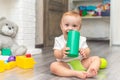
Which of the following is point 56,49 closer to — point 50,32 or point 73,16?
point 73,16

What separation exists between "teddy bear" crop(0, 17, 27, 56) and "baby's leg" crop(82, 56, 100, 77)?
64cm

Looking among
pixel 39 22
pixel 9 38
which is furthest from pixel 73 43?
pixel 39 22

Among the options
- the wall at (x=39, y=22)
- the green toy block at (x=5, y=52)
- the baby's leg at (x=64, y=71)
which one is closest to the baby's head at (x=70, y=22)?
the baby's leg at (x=64, y=71)

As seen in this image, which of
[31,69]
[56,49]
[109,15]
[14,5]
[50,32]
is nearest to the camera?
[56,49]

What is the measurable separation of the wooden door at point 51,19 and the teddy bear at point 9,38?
876 millimetres

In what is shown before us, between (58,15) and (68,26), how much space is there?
2008mm

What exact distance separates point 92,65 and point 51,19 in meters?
1.81

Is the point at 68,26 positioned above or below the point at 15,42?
→ above

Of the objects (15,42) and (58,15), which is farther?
(58,15)

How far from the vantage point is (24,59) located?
57.7 inches

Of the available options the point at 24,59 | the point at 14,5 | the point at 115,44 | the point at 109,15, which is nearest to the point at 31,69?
the point at 24,59

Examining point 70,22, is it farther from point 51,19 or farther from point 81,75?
point 51,19

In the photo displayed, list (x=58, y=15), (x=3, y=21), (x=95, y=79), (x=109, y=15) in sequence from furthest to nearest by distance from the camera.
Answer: (x=109, y=15) < (x=58, y=15) < (x=3, y=21) < (x=95, y=79)

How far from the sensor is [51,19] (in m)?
2.98
